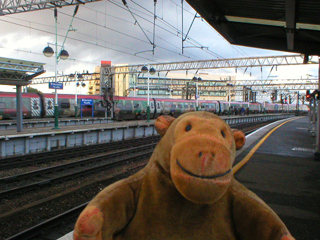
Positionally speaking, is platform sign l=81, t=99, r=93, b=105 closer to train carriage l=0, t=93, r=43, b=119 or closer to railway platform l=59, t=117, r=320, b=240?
train carriage l=0, t=93, r=43, b=119

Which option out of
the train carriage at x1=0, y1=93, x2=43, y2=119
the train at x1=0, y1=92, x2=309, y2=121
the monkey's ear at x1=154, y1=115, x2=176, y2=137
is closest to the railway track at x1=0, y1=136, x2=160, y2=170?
the monkey's ear at x1=154, y1=115, x2=176, y2=137

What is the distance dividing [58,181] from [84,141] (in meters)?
8.07

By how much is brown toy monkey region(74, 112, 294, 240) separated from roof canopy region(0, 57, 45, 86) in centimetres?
1330

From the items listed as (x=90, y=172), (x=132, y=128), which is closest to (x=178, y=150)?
(x=90, y=172)

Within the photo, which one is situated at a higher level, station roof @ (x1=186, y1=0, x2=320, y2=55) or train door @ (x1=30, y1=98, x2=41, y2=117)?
station roof @ (x1=186, y1=0, x2=320, y2=55)

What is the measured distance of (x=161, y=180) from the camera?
196cm

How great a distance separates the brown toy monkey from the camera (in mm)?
1692

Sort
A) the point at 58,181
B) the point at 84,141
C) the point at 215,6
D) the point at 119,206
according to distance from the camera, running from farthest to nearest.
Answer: the point at 84,141, the point at 58,181, the point at 215,6, the point at 119,206

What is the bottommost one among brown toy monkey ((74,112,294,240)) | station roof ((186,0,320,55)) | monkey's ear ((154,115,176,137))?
brown toy monkey ((74,112,294,240))

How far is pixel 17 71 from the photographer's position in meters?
13.8

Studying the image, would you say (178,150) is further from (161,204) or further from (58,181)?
(58,181)

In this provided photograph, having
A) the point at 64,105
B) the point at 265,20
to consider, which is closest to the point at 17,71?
the point at 265,20

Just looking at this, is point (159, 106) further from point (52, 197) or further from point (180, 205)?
point (180, 205)

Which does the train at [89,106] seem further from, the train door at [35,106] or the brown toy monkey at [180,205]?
the brown toy monkey at [180,205]
